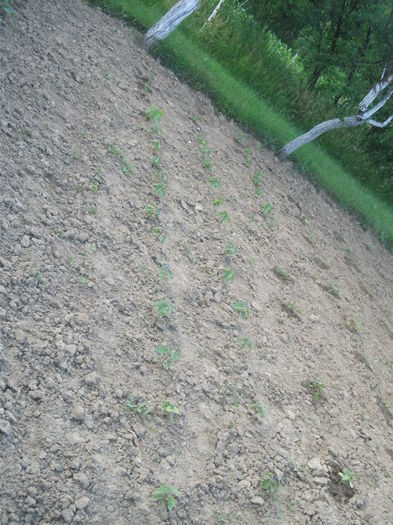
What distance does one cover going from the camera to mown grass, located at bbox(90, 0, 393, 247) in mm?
9328

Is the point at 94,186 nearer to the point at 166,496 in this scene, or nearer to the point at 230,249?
the point at 230,249

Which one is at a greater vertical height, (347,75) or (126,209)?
(347,75)

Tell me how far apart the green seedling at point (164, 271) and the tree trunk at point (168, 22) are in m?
5.11

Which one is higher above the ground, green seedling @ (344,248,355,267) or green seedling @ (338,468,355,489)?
green seedling @ (344,248,355,267)

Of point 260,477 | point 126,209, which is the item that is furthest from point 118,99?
point 260,477

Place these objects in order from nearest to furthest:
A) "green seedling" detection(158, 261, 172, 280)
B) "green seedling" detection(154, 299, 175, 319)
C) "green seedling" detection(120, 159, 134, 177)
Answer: "green seedling" detection(154, 299, 175, 319), "green seedling" detection(158, 261, 172, 280), "green seedling" detection(120, 159, 134, 177)

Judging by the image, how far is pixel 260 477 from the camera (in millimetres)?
4074

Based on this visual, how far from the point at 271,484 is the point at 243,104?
7301 millimetres

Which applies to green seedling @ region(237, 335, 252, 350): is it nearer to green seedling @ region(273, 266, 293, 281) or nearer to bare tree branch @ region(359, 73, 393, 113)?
green seedling @ region(273, 266, 293, 281)

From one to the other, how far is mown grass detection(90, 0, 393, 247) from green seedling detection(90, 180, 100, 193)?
4528 mm

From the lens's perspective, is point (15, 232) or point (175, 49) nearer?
point (15, 232)

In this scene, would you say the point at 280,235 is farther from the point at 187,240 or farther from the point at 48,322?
the point at 48,322

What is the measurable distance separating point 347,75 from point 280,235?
9709 mm

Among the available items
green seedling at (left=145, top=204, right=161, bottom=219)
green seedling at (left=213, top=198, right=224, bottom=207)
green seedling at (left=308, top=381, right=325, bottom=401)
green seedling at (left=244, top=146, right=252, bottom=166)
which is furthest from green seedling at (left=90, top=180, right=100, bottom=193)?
green seedling at (left=244, top=146, right=252, bottom=166)
